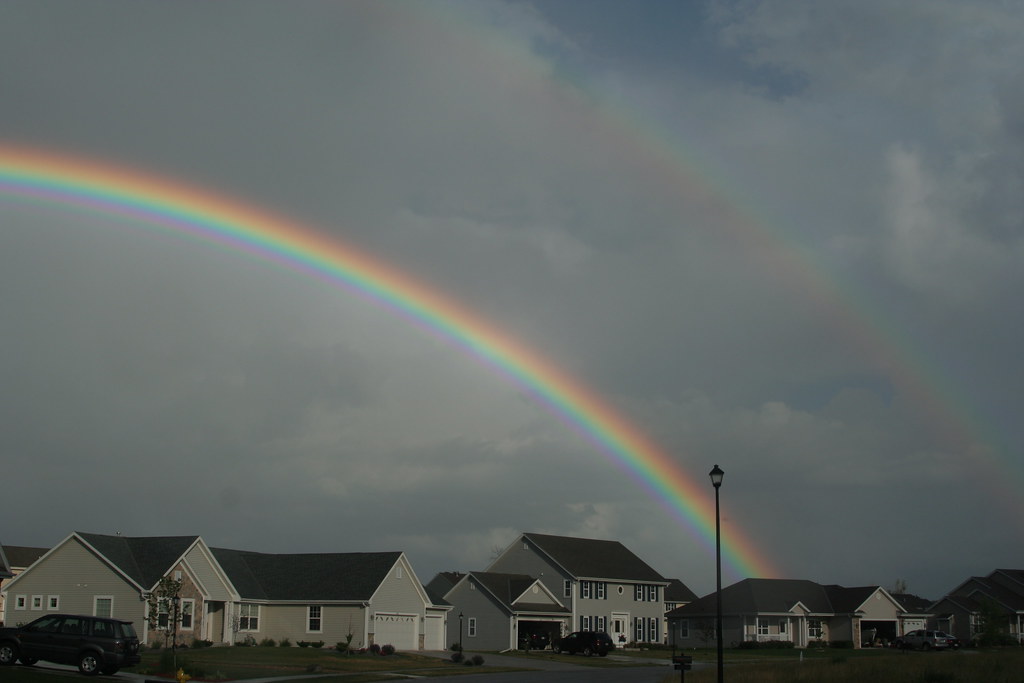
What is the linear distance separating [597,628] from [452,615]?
12.7 m

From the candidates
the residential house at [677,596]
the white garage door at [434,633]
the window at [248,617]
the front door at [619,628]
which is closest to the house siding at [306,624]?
the window at [248,617]

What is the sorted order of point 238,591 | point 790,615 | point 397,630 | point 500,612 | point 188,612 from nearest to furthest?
point 188,612, point 238,591, point 397,630, point 500,612, point 790,615

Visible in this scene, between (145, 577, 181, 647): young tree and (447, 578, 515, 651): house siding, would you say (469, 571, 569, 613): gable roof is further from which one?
(145, 577, 181, 647): young tree

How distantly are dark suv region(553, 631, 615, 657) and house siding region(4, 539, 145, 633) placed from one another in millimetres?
28464

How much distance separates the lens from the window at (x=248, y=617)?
65.2m

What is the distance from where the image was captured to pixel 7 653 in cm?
3644

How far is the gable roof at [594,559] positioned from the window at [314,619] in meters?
26.0

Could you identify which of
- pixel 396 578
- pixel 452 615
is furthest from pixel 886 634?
pixel 396 578

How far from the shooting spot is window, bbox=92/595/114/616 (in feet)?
193

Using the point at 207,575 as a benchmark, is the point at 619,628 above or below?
below

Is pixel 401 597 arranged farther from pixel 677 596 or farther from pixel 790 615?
pixel 677 596

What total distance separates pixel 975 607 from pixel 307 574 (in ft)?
236

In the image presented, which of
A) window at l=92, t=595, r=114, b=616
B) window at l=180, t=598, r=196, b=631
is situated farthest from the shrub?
window at l=92, t=595, r=114, b=616

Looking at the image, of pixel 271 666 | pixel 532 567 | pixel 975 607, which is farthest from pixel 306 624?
pixel 975 607
